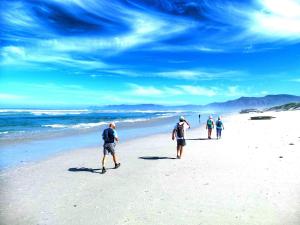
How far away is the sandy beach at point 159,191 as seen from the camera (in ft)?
25.6

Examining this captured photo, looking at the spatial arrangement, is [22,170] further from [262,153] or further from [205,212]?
[262,153]

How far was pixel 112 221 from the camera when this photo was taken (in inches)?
301

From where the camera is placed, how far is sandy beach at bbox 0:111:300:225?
7.80 metres

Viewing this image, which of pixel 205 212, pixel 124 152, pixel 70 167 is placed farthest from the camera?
pixel 124 152

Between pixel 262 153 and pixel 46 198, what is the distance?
33.1 ft

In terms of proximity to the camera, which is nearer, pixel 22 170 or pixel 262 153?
pixel 22 170

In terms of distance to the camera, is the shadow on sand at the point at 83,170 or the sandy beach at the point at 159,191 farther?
the shadow on sand at the point at 83,170

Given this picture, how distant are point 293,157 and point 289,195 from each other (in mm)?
5415

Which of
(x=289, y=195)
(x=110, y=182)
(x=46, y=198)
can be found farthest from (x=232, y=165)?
(x=46, y=198)

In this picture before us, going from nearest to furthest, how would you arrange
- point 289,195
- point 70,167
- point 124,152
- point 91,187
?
point 289,195 → point 91,187 → point 70,167 → point 124,152

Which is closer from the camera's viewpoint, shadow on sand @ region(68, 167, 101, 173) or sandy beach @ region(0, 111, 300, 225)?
sandy beach @ region(0, 111, 300, 225)

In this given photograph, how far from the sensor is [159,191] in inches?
385

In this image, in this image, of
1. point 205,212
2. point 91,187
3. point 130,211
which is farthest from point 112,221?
point 91,187

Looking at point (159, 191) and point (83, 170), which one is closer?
point (159, 191)
